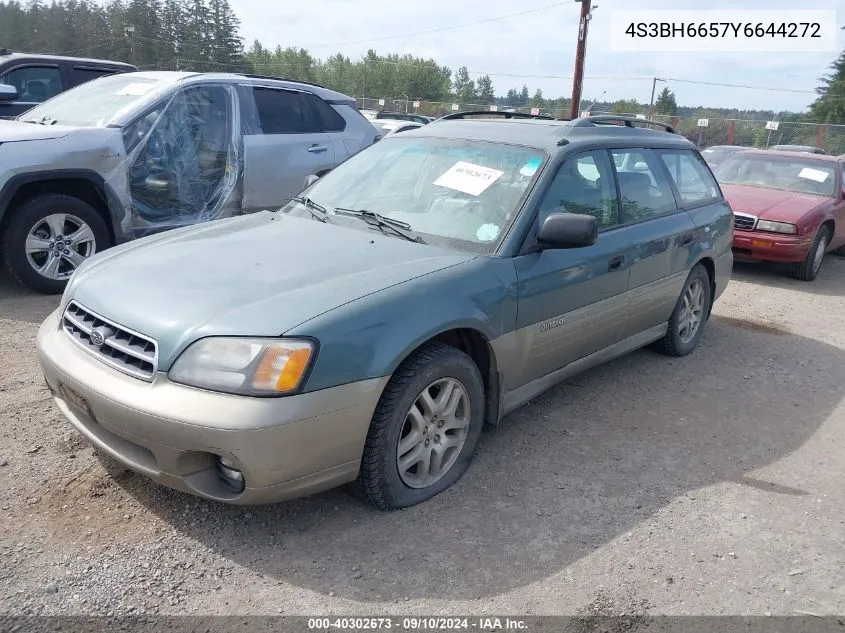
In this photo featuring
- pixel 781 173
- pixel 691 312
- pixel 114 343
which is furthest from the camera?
pixel 781 173

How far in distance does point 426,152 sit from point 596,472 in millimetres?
2013

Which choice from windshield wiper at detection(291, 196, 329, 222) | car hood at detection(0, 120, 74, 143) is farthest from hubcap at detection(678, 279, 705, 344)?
car hood at detection(0, 120, 74, 143)

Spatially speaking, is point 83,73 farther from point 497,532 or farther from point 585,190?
point 497,532

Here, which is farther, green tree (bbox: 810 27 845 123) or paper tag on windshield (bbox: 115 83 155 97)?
green tree (bbox: 810 27 845 123)

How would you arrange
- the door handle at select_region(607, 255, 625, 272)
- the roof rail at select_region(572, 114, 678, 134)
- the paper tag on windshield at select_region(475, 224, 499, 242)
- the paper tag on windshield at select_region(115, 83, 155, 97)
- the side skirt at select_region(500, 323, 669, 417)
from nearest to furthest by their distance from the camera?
the paper tag on windshield at select_region(475, 224, 499, 242) → the side skirt at select_region(500, 323, 669, 417) → the door handle at select_region(607, 255, 625, 272) → the roof rail at select_region(572, 114, 678, 134) → the paper tag on windshield at select_region(115, 83, 155, 97)

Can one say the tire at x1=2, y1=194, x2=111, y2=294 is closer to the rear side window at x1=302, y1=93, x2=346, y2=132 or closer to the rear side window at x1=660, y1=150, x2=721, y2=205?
the rear side window at x1=302, y1=93, x2=346, y2=132

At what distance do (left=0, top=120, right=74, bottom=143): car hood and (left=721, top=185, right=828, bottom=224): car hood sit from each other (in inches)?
291

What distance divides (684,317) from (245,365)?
3791 mm

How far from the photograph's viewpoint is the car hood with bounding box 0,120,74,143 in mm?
5191

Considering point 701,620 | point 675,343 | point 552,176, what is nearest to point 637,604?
point 701,620

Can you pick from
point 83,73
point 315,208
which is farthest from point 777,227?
point 83,73

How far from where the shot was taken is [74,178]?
17.7ft

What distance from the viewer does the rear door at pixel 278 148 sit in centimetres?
Result: 642

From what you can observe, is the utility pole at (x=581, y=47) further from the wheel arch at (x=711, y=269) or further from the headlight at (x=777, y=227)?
the wheel arch at (x=711, y=269)
